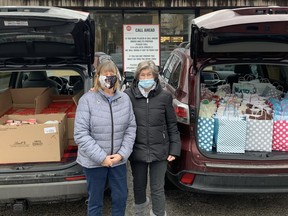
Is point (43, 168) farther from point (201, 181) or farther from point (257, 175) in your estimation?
point (257, 175)

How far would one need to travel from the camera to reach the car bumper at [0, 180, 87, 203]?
288 cm

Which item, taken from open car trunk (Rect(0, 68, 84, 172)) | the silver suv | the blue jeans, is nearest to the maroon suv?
the blue jeans

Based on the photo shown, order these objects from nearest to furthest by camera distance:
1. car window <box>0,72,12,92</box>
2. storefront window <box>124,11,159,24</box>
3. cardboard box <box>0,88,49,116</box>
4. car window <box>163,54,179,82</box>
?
car window <box>163,54,179,82</box> < cardboard box <box>0,88,49,116</box> < car window <box>0,72,12,92</box> < storefront window <box>124,11,159,24</box>

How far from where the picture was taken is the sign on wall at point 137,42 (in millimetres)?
8445

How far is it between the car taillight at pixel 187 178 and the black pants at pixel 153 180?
0.80ft

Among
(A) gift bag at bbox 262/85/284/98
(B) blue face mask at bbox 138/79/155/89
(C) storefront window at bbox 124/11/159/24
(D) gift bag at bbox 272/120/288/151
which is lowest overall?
(D) gift bag at bbox 272/120/288/151

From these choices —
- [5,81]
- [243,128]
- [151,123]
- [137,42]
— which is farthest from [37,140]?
[137,42]

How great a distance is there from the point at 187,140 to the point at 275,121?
3.02 feet

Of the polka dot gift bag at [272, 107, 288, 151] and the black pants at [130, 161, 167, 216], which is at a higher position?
the polka dot gift bag at [272, 107, 288, 151]

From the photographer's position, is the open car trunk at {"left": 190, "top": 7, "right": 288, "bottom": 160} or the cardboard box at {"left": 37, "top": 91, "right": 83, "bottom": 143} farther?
the cardboard box at {"left": 37, "top": 91, "right": 83, "bottom": 143}

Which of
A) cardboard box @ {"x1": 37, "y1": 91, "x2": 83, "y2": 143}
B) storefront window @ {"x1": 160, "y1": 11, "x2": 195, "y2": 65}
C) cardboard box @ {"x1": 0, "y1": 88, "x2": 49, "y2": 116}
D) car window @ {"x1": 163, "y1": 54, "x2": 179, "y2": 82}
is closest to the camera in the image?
cardboard box @ {"x1": 37, "y1": 91, "x2": 83, "y2": 143}

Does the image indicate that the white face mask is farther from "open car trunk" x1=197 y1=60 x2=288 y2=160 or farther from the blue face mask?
"open car trunk" x1=197 y1=60 x2=288 y2=160

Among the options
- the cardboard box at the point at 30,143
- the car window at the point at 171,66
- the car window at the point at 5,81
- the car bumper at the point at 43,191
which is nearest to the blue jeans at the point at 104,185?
the car bumper at the point at 43,191

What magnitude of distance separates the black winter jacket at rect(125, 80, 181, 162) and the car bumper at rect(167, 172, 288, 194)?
0.42 meters
